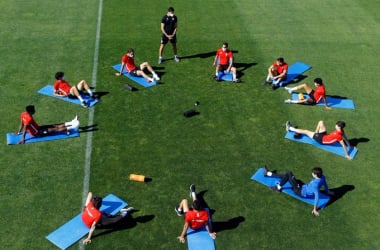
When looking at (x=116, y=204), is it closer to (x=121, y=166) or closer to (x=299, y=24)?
(x=121, y=166)

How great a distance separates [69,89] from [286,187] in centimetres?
923

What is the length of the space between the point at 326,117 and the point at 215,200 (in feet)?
21.4

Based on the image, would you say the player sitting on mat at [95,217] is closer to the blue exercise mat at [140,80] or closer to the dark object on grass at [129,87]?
the dark object on grass at [129,87]

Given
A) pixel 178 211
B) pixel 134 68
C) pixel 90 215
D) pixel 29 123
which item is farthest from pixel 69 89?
pixel 178 211

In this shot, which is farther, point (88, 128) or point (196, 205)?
point (88, 128)

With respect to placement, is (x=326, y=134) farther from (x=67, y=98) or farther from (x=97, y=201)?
(x=67, y=98)

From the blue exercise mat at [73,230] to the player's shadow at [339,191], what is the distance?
6442 mm

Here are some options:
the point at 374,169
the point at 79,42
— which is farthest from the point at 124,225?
the point at 79,42

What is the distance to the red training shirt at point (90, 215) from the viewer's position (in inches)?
455

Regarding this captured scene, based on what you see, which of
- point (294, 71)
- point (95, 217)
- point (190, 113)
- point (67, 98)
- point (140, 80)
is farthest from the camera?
point (294, 71)

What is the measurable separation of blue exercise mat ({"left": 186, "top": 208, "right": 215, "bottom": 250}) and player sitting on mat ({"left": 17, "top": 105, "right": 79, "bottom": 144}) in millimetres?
6154

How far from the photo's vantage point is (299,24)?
23.7 m

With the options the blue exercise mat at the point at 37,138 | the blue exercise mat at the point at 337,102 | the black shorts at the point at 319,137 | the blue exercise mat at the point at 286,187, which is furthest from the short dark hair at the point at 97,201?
the blue exercise mat at the point at 337,102

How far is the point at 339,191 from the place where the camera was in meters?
13.7
